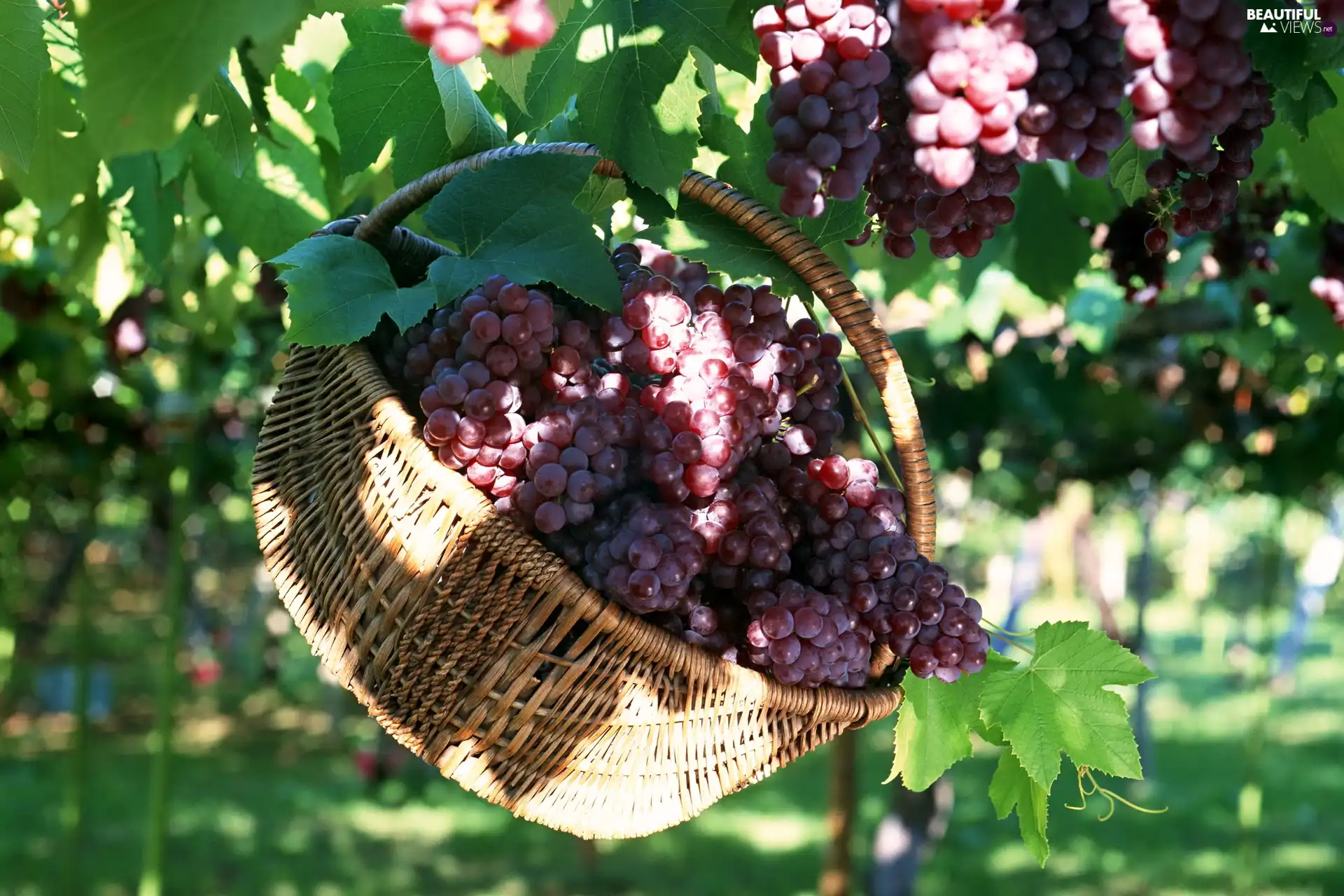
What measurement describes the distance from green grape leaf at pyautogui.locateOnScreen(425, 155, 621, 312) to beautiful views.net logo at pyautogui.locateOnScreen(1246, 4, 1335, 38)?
55 centimetres

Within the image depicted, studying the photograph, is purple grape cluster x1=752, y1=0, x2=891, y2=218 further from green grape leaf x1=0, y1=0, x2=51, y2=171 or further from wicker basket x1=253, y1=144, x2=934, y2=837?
green grape leaf x1=0, y1=0, x2=51, y2=171

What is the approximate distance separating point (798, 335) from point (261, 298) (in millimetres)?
1464

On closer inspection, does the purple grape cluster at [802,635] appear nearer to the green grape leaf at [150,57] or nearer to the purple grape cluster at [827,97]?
the purple grape cluster at [827,97]

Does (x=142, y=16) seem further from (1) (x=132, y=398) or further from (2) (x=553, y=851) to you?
(2) (x=553, y=851)

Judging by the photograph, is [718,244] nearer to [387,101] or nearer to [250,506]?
[387,101]

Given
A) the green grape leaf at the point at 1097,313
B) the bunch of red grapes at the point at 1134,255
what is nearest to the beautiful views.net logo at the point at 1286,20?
the bunch of red grapes at the point at 1134,255

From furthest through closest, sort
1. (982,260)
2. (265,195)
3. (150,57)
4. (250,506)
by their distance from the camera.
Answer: (250,506) → (982,260) → (265,195) → (150,57)

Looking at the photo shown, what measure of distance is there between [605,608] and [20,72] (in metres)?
0.73

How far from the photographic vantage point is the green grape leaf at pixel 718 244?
115 cm

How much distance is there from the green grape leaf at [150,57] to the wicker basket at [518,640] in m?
0.36

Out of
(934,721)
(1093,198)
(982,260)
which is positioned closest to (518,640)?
(934,721)

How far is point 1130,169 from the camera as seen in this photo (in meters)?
1.14

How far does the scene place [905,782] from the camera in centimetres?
123

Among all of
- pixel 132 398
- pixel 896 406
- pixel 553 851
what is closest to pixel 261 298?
pixel 896 406
